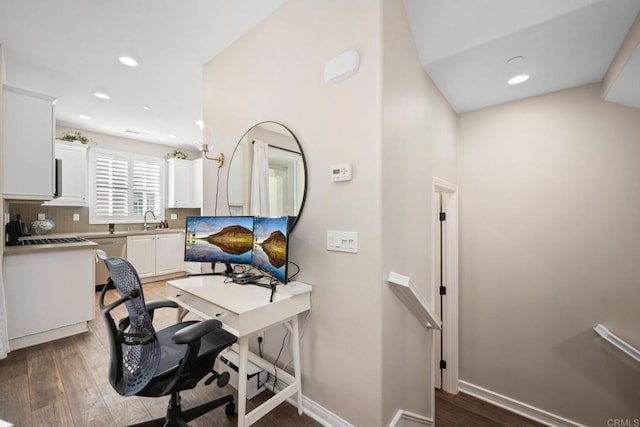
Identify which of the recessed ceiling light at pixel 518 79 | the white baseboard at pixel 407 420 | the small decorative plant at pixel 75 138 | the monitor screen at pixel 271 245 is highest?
the small decorative plant at pixel 75 138

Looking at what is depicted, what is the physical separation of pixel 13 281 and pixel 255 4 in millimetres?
3475

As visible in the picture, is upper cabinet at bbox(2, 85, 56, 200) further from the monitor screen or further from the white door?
the white door

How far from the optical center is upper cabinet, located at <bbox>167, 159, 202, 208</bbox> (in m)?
5.66

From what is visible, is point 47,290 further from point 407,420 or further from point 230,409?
point 407,420

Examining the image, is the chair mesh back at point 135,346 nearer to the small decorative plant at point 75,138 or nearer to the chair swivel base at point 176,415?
the chair swivel base at point 176,415

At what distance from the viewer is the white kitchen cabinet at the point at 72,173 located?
→ 4.32 m

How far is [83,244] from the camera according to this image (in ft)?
9.86

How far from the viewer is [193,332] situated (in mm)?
1334

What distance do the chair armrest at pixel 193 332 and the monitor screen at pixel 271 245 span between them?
0.49 meters

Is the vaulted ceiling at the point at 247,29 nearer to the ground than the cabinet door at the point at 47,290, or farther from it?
farther from it

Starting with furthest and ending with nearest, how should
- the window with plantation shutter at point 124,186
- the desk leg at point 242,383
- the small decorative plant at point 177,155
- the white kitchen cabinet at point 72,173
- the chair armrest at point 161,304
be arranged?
the small decorative plant at point 177,155, the window with plantation shutter at point 124,186, the white kitchen cabinet at point 72,173, the chair armrest at point 161,304, the desk leg at point 242,383

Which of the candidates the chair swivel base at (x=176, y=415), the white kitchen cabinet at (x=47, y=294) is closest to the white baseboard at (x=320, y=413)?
the chair swivel base at (x=176, y=415)

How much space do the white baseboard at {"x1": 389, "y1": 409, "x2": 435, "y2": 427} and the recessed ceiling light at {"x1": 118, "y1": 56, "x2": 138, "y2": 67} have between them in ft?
12.9

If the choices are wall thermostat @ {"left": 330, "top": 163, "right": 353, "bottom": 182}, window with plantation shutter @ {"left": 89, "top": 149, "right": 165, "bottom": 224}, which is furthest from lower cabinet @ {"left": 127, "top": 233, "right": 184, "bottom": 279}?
wall thermostat @ {"left": 330, "top": 163, "right": 353, "bottom": 182}
